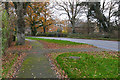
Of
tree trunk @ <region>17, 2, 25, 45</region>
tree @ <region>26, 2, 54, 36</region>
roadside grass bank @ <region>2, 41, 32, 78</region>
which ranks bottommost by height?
roadside grass bank @ <region>2, 41, 32, 78</region>

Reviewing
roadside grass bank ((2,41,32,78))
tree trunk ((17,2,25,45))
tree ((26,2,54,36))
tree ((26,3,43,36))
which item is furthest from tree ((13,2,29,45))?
tree ((26,2,54,36))

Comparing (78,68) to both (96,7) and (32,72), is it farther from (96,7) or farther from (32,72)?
(96,7)

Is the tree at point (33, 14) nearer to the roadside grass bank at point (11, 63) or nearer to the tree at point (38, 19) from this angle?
the tree at point (38, 19)

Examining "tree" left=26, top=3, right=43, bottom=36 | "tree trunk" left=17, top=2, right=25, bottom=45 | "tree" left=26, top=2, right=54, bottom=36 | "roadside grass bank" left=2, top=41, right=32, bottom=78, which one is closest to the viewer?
"roadside grass bank" left=2, top=41, right=32, bottom=78

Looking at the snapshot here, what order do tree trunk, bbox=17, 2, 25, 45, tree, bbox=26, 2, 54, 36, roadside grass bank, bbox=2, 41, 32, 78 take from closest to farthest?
1. roadside grass bank, bbox=2, 41, 32, 78
2. tree trunk, bbox=17, 2, 25, 45
3. tree, bbox=26, 2, 54, 36

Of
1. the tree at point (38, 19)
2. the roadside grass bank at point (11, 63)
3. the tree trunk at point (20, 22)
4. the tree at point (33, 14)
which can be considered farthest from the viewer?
the tree at point (38, 19)

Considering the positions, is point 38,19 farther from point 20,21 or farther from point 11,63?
point 11,63

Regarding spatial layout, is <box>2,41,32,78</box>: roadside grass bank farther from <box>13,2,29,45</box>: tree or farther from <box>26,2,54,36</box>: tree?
<box>26,2,54,36</box>: tree

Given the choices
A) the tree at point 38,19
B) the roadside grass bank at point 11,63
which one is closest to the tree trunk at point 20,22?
the roadside grass bank at point 11,63

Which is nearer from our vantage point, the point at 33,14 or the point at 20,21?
the point at 20,21

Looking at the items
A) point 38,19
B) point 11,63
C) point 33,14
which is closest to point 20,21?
point 11,63

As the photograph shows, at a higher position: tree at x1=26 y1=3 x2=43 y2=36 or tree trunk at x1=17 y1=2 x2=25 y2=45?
tree at x1=26 y1=3 x2=43 y2=36

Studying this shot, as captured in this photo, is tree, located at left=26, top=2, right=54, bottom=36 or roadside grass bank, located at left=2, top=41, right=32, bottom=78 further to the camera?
tree, located at left=26, top=2, right=54, bottom=36

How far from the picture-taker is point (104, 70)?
4.89 metres
